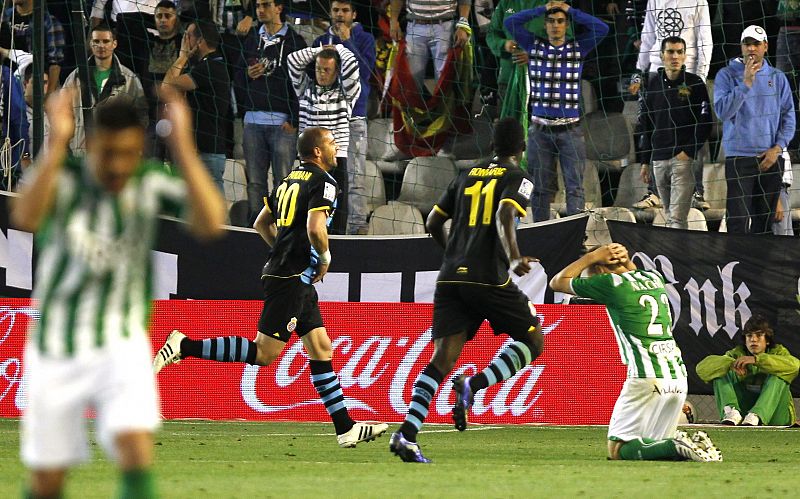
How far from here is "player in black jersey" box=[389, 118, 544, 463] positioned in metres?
8.63

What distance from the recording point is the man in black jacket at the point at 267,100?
1475cm

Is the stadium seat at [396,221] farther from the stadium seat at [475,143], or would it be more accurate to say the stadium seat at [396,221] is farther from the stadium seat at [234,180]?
the stadium seat at [234,180]

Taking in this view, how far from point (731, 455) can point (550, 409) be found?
3493 millimetres

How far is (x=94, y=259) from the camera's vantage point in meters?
4.52

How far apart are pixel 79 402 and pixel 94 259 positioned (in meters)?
0.46

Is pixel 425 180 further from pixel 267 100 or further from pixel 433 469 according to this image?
pixel 433 469

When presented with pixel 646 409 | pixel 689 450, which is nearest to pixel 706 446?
pixel 689 450

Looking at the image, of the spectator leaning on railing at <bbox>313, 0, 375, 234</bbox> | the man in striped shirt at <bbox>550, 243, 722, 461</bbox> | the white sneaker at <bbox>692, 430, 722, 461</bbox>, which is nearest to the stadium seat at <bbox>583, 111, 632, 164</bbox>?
the spectator leaning on railing at <bbox>313, 0, 375, 234</bbox>

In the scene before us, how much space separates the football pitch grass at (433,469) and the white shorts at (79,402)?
6.69ft

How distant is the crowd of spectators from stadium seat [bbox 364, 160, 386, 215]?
0.53 ft

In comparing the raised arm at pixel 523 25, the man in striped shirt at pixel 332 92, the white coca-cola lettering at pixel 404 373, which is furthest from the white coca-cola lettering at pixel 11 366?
the raised arm at pixel 523 25

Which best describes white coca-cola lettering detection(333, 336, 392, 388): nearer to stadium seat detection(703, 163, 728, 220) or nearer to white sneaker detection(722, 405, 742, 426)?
white sneaker detection(722, 405, 742, 426)

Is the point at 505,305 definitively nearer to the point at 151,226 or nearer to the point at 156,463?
the point at 156,463

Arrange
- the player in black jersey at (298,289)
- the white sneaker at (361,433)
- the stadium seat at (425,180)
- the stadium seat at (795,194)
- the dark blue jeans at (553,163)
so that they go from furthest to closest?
the stadium seat at (425,180) < the stadium seat at (795,194) < the dark blue jeans at (553,163) < the player in black jersey at (298,289) < the white sneaker at (361,433)
